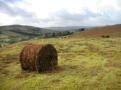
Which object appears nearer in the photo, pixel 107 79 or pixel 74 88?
pixel 74 88

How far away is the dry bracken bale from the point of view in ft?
39.2

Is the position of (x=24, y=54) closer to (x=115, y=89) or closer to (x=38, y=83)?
(x=38, y=83)

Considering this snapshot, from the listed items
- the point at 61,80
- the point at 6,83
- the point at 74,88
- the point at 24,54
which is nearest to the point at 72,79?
the point at 61,80

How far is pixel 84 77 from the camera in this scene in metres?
10.1

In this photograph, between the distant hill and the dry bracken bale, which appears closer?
the dry bracken bale

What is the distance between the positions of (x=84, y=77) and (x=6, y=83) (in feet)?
16.4

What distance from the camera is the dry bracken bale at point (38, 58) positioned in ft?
39.2

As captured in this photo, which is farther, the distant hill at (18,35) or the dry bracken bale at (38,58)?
the distant hill at (18,35)

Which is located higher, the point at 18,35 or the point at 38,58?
the point at 38,58

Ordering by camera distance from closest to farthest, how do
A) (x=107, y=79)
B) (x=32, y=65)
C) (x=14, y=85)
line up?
(x=14, y=85), (x=107, y=79), (x=32, y=65)

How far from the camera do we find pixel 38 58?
39.1ft

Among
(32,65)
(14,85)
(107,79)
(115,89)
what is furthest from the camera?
(32,65)

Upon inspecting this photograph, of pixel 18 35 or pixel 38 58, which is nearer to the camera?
pixel 38 58

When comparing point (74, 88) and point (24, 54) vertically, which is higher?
point (24, 54)
